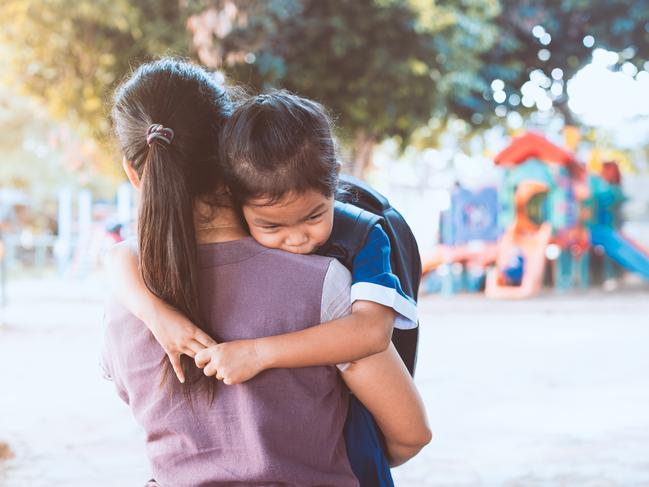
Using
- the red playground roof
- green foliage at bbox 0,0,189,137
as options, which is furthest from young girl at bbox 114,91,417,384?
the red playground roof

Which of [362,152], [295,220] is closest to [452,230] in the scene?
[362,152]

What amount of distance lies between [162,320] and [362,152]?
34.5 ft

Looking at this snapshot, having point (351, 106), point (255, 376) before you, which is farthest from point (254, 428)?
point (351, 106)

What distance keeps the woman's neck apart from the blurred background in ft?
1.33

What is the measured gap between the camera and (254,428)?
1125mm

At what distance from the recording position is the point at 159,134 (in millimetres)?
1155

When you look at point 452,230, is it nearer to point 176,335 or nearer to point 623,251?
point 623,251

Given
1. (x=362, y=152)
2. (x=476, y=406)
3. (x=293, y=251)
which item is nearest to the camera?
(x=293, y=251)

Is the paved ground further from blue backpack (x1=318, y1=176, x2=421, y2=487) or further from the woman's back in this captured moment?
the woman's back

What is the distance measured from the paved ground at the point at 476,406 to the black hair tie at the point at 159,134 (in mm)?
2444

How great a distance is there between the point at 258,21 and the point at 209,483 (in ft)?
27.2

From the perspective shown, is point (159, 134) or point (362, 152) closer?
point (159, 134)

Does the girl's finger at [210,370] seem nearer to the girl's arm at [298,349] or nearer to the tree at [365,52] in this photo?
the girl's arm at [298,349]

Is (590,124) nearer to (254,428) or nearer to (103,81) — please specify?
(103,81)
